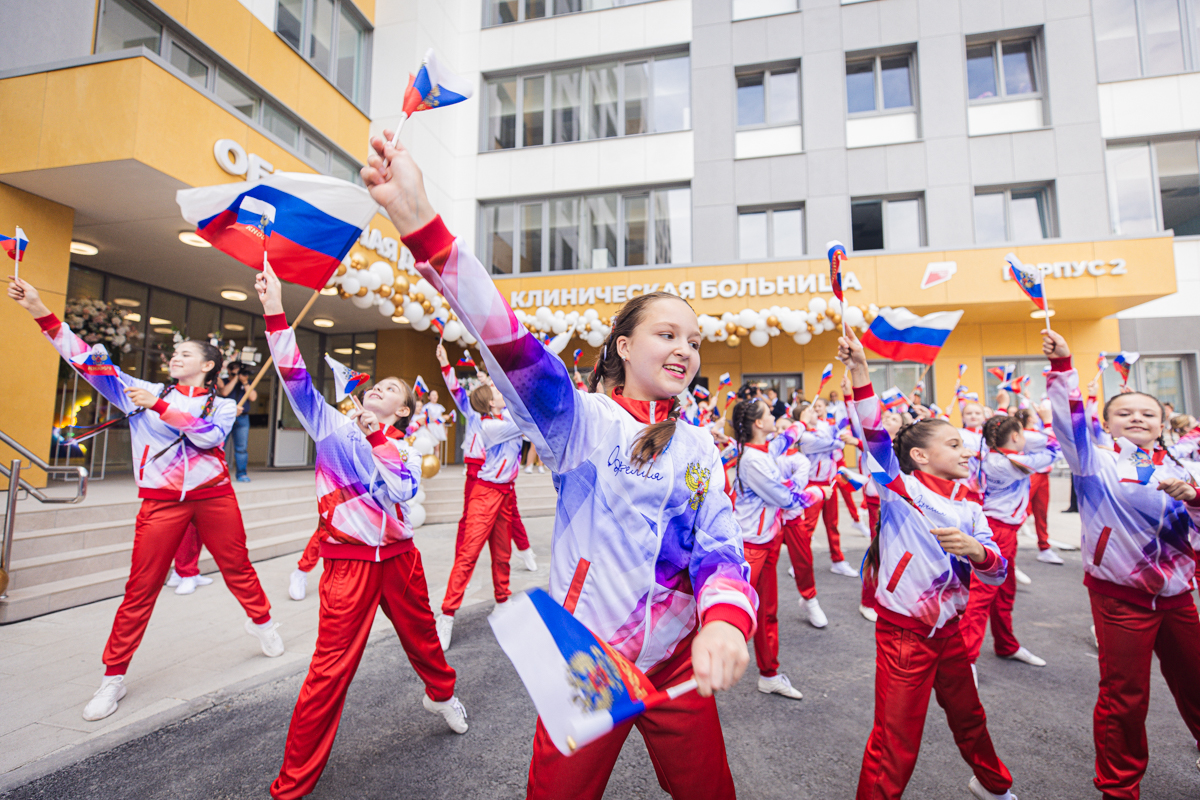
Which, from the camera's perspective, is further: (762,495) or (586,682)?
(762,495)

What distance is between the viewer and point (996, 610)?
443 cm

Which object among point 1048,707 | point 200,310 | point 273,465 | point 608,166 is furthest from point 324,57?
point 1048,707

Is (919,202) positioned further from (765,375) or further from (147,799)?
(147,799)

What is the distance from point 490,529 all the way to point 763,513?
104 inches

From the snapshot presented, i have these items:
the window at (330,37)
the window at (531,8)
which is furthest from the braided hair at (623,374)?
the window at (531,8)

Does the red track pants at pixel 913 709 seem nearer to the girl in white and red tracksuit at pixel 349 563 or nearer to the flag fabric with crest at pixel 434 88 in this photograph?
the girl in white and red tracksuit at pixel 349 563

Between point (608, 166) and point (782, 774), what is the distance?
14716mm

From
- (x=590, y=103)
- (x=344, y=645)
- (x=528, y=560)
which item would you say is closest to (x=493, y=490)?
(x=528, y=560)

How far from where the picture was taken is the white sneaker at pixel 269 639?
13.5 ft

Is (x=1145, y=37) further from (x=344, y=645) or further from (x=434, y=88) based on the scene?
(x=344, y=645)

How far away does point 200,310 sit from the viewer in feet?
36.4

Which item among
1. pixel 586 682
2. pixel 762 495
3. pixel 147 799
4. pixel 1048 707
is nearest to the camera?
pixel 586 682

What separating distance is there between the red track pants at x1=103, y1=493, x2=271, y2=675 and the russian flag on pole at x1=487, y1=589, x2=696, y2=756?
354 cm

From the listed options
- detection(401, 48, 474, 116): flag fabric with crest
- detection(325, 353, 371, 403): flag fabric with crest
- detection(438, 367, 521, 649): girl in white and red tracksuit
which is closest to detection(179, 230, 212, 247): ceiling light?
detection(438, 367, 521, 649): girl in white and red tracksuit
